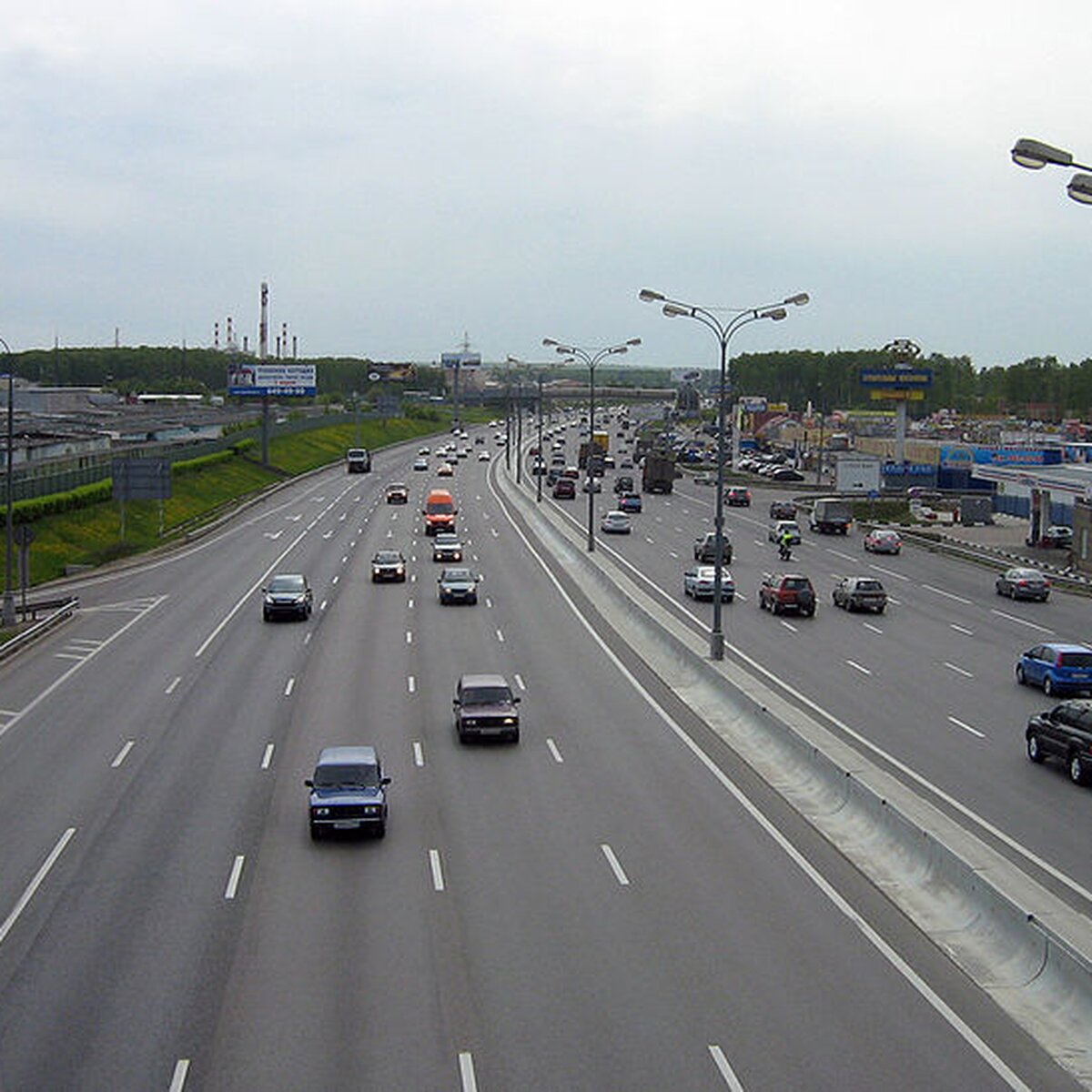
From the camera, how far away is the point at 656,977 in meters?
17.6

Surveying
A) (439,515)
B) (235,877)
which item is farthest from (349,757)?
(439,515)

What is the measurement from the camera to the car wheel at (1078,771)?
27.7 meters

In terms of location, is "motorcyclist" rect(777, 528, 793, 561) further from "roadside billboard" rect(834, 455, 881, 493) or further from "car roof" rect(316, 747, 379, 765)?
"car roof" rect(316, 747, 379, 765)

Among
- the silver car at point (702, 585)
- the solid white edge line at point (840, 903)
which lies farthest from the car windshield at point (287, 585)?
the solid white edge line at point (840, 903)

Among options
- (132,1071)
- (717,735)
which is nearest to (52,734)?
(717,735)

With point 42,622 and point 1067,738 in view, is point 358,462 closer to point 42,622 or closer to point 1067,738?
point 42,622

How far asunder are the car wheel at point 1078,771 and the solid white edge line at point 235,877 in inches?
580

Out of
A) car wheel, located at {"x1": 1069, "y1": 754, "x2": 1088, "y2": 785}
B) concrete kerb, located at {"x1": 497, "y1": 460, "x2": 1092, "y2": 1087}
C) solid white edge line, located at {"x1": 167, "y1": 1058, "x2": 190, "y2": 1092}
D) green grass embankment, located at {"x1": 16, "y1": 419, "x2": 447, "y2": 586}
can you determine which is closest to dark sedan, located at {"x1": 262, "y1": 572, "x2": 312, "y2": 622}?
concrete kerb, located at {"x1": 497, "y1": 460, "x2": 1092, "y2": 1087}

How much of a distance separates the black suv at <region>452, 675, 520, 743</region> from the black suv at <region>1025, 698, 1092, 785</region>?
32.8ft

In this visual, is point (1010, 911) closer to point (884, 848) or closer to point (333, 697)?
point (884, 848)

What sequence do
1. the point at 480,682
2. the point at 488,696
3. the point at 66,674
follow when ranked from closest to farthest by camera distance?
the point at 488,696 → the point at 480,682 → the point at 66,674

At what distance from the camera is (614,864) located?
22.4 metres

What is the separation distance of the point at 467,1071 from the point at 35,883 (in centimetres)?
932

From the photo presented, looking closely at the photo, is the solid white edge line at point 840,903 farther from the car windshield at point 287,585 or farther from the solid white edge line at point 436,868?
the car windshield at point 287,585
